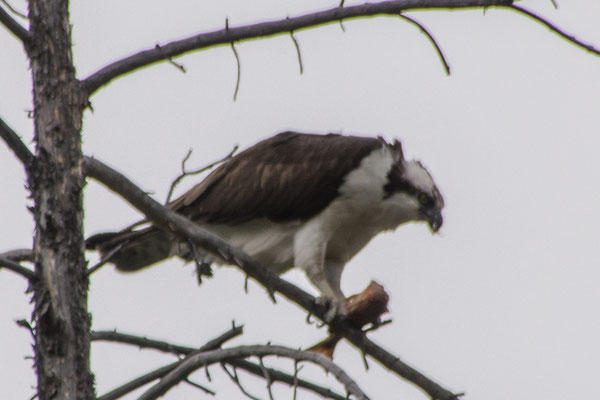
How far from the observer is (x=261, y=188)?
6285 mm

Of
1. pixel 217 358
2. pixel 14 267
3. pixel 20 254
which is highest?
pixel 20 254

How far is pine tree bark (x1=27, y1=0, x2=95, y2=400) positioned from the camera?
3.71m

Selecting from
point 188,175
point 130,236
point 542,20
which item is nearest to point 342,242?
point 130,236

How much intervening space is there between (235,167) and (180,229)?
7.06 ft

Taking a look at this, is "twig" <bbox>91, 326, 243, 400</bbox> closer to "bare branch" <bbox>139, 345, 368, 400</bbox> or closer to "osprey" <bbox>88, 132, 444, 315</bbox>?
"bare branch" <bbox>139, 345, 368, 400</bbox>

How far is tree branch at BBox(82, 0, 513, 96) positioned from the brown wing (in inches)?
84.7

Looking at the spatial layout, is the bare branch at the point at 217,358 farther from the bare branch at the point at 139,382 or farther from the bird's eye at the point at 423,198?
the bird's eye at the point at 423,198

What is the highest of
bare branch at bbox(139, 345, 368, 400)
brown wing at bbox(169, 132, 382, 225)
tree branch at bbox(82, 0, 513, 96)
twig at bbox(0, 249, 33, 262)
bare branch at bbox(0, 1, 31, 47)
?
→ brown wing at bbox(169, 132, 382, 225)

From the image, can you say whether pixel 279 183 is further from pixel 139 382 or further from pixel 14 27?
pixel 14 27

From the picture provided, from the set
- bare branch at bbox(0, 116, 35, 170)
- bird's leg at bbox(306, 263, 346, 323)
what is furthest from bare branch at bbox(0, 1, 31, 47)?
bird's leg at bbox(306, 263, 346, 323)

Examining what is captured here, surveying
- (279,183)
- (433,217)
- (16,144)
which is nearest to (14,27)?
(16,144)

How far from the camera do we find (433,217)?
21.1 ft

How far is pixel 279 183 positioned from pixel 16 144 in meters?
2.76

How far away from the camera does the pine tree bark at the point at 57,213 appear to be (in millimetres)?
3711
